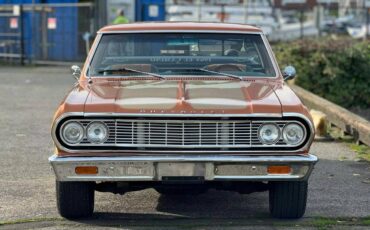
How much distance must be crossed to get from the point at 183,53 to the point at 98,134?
1705mm

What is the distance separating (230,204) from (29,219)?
1.87m

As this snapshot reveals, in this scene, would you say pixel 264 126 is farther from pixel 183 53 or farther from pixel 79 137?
pixel 183 53

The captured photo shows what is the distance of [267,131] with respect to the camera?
248 inches

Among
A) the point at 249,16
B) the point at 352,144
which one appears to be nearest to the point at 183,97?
the point at 352,144

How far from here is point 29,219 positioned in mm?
6836

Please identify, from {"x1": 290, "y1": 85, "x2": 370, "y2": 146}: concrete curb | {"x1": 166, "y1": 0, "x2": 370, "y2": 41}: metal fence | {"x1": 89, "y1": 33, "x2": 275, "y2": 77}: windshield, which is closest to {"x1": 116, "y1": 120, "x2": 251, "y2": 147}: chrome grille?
{"x1": 89, "y1": 33, "x2": 275, "y2": 77}: windshield

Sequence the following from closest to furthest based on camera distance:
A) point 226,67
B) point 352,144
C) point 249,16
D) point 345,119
→ point 226,67
point 352,144
point 345,119
point 249,16

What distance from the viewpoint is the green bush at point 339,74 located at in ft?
47.6

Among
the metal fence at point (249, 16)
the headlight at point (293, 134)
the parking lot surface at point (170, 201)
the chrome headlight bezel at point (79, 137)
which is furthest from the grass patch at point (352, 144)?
the metal fence at point (249, 16)

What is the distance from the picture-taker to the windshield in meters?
7.53

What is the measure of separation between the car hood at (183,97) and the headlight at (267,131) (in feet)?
0.41

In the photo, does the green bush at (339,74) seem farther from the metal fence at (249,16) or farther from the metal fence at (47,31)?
the metal fence at (249,16)

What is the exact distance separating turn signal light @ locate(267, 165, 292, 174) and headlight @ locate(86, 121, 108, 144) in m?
1.30

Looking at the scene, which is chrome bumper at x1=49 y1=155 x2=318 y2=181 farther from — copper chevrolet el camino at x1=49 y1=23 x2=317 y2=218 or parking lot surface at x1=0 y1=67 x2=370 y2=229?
parking lot surface at x1=0 y1=67 x2=370 y2=229
